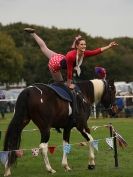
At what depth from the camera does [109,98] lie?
1255cm

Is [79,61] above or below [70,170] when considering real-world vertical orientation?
above

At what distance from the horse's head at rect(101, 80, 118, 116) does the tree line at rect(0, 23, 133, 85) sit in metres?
49.2

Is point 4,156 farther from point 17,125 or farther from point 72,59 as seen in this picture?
point 72,59

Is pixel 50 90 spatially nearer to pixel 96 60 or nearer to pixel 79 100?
pixel 79 100

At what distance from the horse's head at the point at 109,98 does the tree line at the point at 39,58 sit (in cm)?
4922

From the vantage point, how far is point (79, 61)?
11.7 metres

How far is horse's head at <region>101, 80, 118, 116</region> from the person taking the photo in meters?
12.5

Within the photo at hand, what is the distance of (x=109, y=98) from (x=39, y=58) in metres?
66.3

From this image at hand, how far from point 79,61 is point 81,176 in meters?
2.45

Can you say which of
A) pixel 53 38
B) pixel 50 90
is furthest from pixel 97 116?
pixel 53 38

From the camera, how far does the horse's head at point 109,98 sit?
12492 millimetres

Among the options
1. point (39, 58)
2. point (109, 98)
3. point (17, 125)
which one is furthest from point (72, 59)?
point (39, 58)

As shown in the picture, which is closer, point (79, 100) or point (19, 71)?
point (79, 100)

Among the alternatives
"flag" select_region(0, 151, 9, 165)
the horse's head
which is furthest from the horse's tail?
the horse's head
